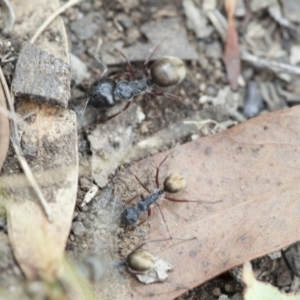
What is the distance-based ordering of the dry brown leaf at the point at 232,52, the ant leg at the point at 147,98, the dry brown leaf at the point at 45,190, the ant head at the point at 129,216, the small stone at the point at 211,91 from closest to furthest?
the dry brown leaf at the point at 45,190 < the ant head at the point at 129,216 < the ant leg at the point at 147,98 < the small stone at the point at 211,91 < the dry brown leaf at the point at 232,52

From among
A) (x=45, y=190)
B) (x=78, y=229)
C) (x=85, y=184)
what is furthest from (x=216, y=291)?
(x=45, y=190)

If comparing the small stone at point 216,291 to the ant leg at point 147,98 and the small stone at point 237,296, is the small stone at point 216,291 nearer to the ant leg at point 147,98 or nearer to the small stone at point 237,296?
the small stone at point 237,296

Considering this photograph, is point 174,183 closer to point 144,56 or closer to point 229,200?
point 229,200

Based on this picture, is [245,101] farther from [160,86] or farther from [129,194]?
[129,194]

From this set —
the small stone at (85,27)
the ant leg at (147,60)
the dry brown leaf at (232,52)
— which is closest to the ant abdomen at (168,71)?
the ant leg at (147,60)

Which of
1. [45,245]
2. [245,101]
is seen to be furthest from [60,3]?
[45,245]

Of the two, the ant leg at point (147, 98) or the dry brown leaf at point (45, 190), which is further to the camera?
the ant leg at point (147, 98)
